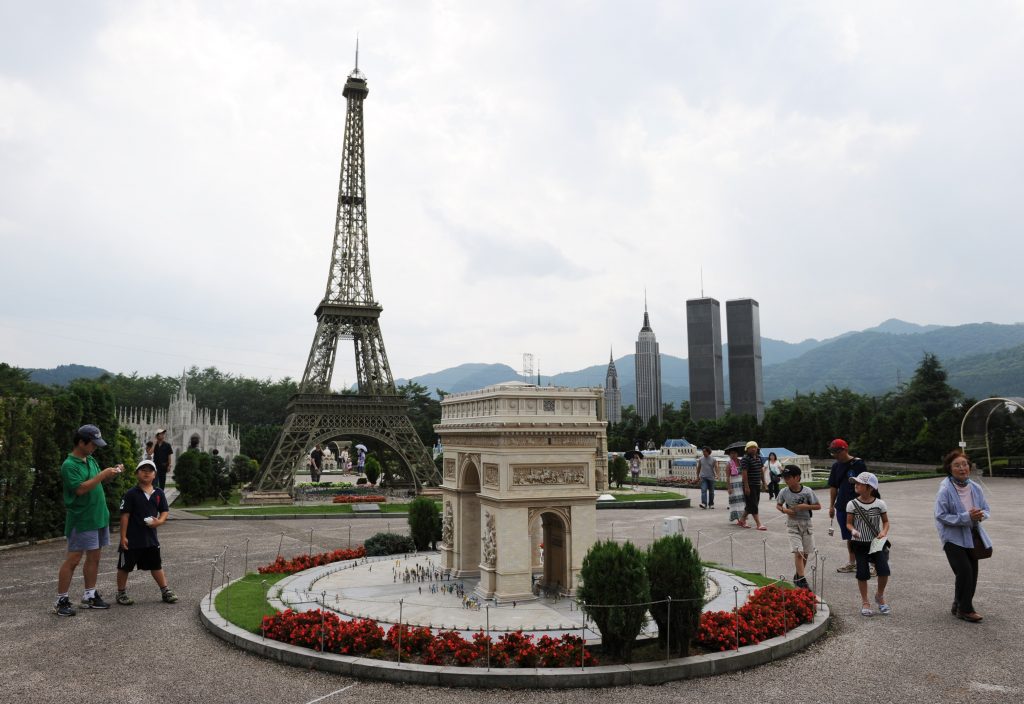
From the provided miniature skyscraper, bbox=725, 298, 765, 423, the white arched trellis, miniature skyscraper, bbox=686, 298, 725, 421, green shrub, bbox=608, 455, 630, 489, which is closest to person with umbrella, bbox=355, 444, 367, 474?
green shrub, bbox=608, 455, 630, 489

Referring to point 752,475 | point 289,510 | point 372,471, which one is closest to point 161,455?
point 289,510

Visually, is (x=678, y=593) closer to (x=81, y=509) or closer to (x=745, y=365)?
(x=81, y=509)

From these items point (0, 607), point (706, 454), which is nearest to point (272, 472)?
point (706, 454)

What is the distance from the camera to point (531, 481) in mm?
13508

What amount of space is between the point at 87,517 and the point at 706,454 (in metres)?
24.2

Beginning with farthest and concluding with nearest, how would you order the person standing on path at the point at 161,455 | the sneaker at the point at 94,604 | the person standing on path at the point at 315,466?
the person standing on path at the point at 315,466 < the person standing on path at the point at 161,455 < the sneaker at the point at 94,604

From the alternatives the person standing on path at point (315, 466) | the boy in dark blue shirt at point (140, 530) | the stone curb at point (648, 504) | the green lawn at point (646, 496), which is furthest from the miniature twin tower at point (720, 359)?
the boy in dark blue shirt at point (140, 530)

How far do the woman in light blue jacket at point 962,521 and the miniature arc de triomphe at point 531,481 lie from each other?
6.07 metres

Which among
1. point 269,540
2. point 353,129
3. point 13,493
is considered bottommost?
point 269,540

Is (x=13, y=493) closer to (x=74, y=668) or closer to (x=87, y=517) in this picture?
(x=87, y=517)

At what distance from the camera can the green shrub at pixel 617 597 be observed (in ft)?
30.8

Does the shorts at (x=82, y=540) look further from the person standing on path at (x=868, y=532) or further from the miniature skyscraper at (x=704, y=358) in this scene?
the miniature skyscraper at (x=704, y=358)

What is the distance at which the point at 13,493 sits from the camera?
21172 millimetres

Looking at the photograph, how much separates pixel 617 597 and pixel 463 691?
2.42 metres
